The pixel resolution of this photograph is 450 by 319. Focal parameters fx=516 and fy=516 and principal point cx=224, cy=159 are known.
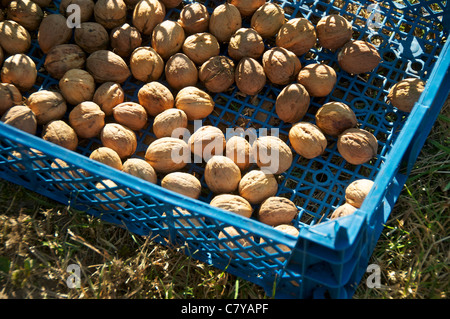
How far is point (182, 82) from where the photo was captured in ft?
6.25

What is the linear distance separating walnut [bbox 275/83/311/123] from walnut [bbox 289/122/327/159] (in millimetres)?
48

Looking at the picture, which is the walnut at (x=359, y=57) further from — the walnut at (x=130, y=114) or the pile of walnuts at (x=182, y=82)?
the walnut at (x=130, y=114)

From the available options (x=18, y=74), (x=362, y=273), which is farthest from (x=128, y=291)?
(x=18, y=74)

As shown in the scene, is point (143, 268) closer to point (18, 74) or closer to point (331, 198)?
point (331, 198)

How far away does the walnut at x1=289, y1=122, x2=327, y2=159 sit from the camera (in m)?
1.79

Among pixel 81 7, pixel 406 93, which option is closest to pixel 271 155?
pixel 406 93

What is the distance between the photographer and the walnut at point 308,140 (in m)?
1.79

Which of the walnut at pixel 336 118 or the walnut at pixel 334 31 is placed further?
the walnut at pixel 334 31

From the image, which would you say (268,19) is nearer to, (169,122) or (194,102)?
(194,102)

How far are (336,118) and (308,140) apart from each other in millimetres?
132

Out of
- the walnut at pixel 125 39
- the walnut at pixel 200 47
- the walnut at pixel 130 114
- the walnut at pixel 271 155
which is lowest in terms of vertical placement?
the walnut at pixel 130 114

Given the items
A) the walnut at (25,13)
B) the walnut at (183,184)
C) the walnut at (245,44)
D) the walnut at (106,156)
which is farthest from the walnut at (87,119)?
the walnut at (245,44)

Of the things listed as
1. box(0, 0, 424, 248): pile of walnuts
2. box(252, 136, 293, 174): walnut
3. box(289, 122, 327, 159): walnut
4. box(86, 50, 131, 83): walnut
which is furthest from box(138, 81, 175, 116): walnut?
box(289, 122, 327, 159): walnut

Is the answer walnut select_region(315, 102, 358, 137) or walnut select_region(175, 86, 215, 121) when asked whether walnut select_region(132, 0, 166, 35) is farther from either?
walnut select_region(315, 102, 358, 137)
